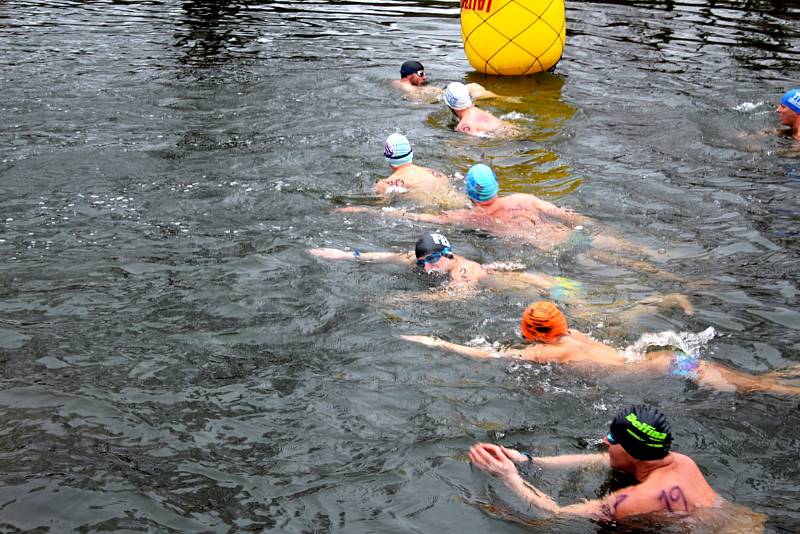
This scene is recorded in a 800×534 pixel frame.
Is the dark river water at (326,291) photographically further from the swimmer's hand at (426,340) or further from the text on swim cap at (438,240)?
the text on swim cap at (438,240)

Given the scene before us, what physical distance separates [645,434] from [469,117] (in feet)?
28.0

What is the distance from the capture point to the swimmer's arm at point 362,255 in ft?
29.5

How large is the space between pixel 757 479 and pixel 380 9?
1868 cm

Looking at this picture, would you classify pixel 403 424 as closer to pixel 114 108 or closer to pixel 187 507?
pixel 187 507

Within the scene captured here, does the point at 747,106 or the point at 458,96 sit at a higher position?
the point at 458,96

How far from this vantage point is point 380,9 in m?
21.9

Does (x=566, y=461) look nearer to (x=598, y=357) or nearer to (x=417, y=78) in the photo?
(x=598, y=357)

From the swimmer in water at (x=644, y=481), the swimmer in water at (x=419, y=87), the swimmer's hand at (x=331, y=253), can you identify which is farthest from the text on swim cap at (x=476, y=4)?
the swimmer in water at (x=644, y=481)

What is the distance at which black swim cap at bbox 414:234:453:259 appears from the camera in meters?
8.32

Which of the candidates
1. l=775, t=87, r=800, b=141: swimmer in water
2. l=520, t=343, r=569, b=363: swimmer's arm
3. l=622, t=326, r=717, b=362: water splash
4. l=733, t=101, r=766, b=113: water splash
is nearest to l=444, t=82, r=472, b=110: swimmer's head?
l=733, t=101, r=766, b=113: water splash

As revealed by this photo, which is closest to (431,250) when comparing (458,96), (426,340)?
(426,340)

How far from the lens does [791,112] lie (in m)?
12.0

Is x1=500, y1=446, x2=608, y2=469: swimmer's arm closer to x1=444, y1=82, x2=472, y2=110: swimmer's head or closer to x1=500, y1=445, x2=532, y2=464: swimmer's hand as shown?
x1=500, y1=445, x2=532, y2=464: swimmer's hand

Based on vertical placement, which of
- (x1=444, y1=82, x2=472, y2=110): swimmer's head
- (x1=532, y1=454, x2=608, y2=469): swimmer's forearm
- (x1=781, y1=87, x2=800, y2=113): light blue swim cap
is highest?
(x1=781, y1=87, x2=800, y2=113): light blue swim cap
